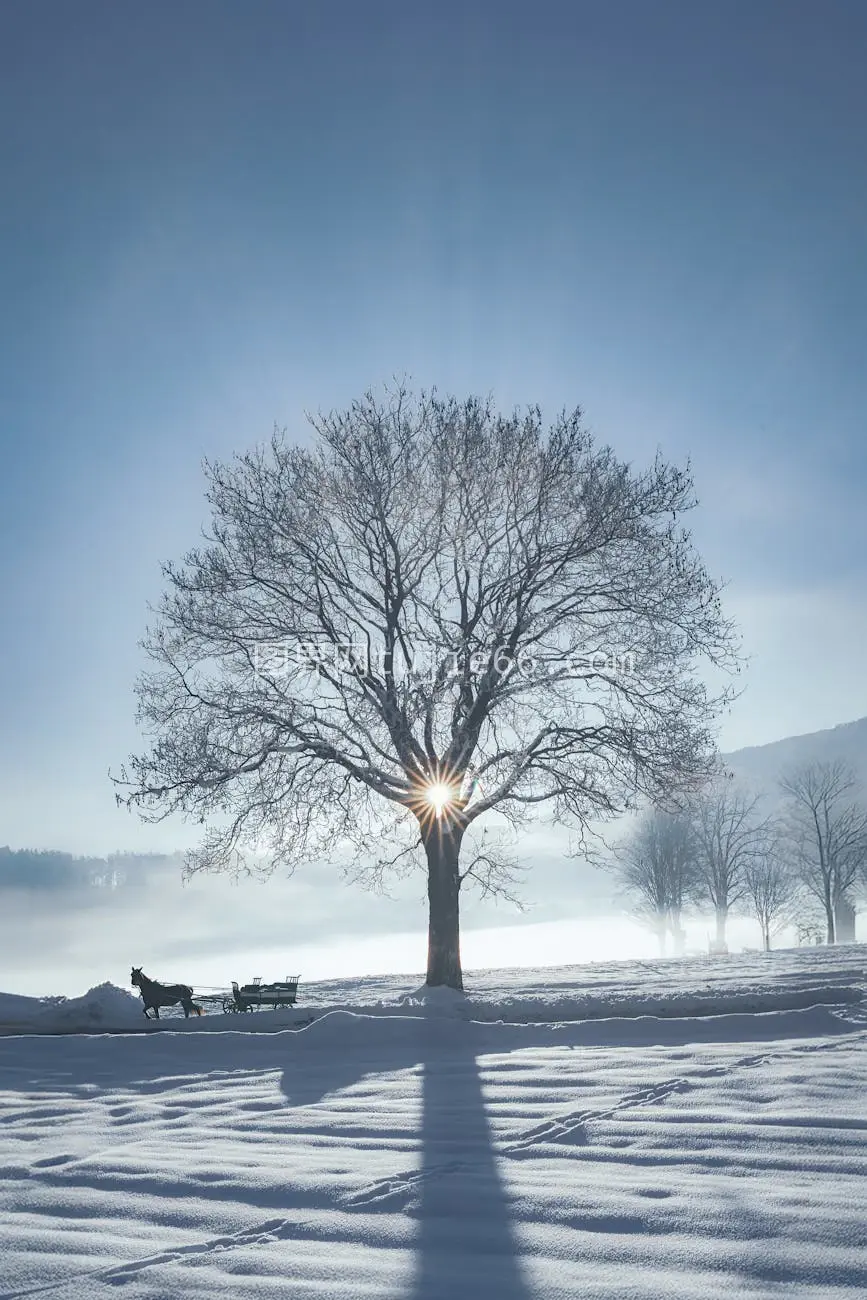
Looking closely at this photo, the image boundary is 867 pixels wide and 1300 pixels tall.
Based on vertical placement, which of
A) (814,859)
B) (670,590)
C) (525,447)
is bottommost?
(814,859)

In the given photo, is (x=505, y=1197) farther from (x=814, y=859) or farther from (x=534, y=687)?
(x=814, y=859)

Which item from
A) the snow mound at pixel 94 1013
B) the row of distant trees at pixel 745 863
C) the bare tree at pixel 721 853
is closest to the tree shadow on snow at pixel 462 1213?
the snow mound at pixel 94 1013

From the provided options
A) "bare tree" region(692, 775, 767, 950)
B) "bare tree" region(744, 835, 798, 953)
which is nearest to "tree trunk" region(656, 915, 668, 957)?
"bare tree" region(692, 775, 767, 950)

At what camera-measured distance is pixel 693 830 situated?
51719 mm

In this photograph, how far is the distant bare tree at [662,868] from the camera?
51656 millimetres

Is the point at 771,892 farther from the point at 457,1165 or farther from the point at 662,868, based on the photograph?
the point at 457,1165

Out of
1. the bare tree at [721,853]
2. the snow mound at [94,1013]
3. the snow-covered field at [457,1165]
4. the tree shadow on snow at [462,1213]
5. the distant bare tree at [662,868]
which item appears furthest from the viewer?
the distant bare tree at [662,868]

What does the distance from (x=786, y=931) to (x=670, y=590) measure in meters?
50.6

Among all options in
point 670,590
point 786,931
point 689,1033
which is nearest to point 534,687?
point 670,590

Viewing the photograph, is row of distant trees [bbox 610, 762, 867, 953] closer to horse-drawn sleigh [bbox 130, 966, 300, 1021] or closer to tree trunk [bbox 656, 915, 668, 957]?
tree trunk [bbox 656, 915, 668, 957]

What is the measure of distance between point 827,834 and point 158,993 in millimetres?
37792

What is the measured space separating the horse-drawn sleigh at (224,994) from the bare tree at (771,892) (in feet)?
135

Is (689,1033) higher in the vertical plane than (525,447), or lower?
lower

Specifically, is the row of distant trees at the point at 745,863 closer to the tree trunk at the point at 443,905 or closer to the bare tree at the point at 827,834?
the bare tree at the point at 827,834
